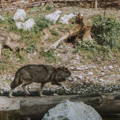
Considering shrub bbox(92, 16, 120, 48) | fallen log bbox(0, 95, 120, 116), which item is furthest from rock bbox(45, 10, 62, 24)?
fallen log bbox(0, 95, 120, 116)

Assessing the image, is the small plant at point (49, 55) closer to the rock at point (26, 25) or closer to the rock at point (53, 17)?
the rock at point (26, 25)

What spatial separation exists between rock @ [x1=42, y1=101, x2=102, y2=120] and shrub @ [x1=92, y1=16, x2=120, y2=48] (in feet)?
30.0

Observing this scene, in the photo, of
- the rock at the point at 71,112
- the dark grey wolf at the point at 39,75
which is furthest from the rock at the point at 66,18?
the rock at the point at 71,112

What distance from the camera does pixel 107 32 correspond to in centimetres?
2150

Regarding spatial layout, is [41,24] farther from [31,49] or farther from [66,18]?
[31,49]

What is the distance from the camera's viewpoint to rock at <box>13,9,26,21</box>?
875 inches

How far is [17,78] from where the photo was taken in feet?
50.7

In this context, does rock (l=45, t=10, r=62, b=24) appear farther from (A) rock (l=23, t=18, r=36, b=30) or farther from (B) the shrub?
(B) the shrub

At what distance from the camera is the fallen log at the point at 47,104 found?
42.4 ft

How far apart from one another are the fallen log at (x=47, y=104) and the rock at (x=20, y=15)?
8556mm

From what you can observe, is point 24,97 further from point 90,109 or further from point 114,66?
point 114,66

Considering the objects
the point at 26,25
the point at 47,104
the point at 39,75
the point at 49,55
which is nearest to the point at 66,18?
the point at 26,25

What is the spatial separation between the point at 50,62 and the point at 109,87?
2.76 meters

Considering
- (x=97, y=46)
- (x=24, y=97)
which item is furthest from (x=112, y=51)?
(x=24, y=97)
